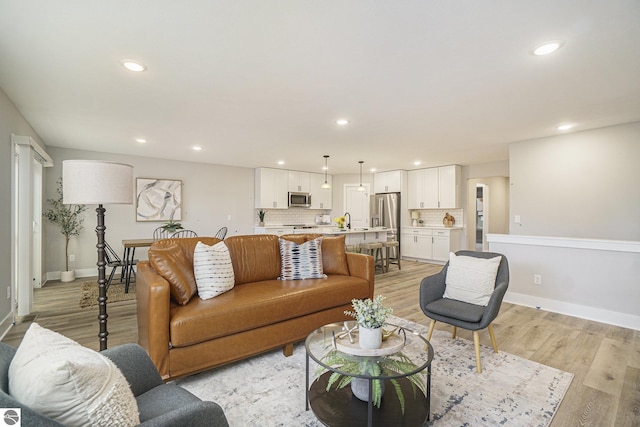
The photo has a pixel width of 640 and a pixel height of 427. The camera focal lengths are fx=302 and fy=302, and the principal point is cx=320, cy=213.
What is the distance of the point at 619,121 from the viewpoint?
12.1ft

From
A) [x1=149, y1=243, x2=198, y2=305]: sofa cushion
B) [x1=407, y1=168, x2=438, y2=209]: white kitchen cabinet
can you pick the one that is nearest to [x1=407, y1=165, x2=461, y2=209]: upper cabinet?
[x1=407, y1=168, x2=438, y2=209]: white kitchen cabinet

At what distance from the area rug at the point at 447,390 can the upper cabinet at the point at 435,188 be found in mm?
5042

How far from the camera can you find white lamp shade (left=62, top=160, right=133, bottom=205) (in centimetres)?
196

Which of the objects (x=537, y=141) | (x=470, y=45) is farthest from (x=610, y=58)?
(x=537, y=141)

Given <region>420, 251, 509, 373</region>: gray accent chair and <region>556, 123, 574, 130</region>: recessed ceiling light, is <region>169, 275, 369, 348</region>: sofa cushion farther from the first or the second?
<region>556, 123, 574, 130</region>: recessed ceiling light

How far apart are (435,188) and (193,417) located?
733 centimetres

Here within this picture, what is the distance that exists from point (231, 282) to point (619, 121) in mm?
4893

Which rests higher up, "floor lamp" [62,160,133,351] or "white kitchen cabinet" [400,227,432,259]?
"floor lamp" [62,160,133,351]

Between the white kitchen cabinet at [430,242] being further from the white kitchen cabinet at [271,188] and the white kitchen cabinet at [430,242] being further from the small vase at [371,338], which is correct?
the small vase at [371,338]

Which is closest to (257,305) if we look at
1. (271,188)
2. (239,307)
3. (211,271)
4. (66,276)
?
(239,307)

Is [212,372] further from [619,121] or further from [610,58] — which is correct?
[619,121]

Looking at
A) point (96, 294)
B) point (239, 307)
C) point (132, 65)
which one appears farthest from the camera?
point (96, 294)

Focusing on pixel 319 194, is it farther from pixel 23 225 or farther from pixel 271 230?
pixel 23 225

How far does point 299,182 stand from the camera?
813 centimetres
